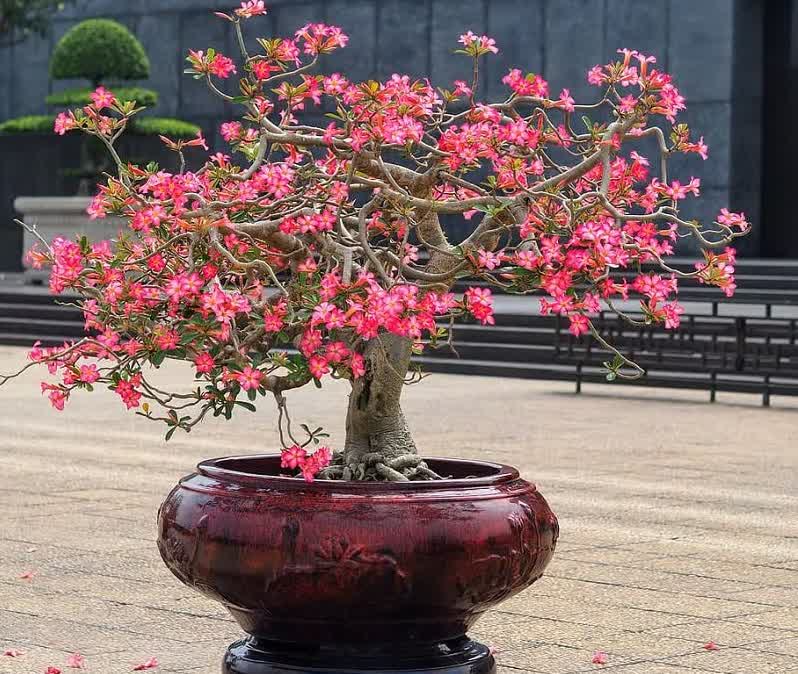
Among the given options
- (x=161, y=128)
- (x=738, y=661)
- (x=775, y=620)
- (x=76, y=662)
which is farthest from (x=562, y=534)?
(x=161, y=128)

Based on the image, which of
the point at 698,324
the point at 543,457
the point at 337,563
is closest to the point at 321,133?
A: the point at 337,563

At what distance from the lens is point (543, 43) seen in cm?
2914

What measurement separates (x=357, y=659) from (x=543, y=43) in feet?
83.1

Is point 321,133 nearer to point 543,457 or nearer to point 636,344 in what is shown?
point 543,457

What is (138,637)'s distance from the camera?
623cm

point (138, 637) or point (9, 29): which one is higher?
point (9, 29)

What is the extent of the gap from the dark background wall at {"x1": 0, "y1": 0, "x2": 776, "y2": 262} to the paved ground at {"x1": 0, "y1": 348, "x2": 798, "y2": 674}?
11.7 metres

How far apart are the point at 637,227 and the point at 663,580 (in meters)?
2.46

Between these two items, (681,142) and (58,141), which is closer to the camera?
(681,142)

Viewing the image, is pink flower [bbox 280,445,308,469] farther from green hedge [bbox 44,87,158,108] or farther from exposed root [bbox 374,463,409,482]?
green hedge [bbox 44,87,158,108]

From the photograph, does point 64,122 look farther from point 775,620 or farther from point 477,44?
point 775,620

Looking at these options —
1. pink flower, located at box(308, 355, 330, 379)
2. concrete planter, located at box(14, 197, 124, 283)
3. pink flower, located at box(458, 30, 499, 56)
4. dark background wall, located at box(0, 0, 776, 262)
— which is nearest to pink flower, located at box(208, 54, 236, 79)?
pink flower, located at box(458, 30, 499, 56)

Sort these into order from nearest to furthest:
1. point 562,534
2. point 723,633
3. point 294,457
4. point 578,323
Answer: point 294,457 → point 578,323 → point 723,633 → point 562,534

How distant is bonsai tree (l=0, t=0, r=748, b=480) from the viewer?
4.81 meters
